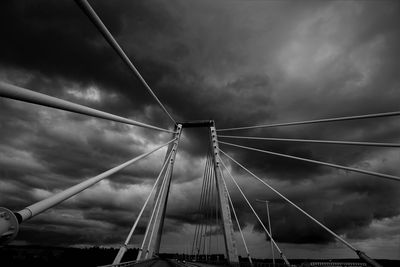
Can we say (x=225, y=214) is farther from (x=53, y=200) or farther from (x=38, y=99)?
(x=38, y=99)

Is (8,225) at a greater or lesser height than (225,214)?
lesser

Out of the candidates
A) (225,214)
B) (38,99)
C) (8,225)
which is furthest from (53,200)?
(225,214)

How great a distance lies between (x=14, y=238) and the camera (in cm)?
277

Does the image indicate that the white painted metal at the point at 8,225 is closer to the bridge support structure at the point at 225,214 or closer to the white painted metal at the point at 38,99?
the white painted metal at the point at 38,99

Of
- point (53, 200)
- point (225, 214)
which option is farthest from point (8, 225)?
point (225, 214)

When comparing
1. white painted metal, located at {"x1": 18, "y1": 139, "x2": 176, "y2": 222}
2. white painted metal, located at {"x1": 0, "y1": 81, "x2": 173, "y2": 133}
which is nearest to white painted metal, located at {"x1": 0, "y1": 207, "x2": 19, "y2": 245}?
white painted metal, located at {"x1": 18, "y1": 139, "x2": 176, "y2": 222}

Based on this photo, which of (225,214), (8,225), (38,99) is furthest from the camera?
(225,214)

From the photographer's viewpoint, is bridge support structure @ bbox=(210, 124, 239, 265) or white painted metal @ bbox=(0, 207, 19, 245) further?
bridge support structure @ bbox=(210, 124, 239, 265)

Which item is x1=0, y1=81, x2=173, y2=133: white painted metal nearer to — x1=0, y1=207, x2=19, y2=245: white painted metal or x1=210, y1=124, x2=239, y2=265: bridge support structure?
x1=0, y1=207, x2=19, y2=245: white painted metal

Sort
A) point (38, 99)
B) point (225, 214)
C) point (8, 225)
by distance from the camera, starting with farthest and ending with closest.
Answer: point (225, 214) < point (38, 99) < point (8, 225)

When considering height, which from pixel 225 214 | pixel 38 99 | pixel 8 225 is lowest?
pixel 8 225

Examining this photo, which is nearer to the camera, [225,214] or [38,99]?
[38,99]

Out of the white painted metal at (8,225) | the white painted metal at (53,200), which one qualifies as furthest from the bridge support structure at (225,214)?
the white painted metal at (8,225)

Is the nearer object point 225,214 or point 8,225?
point 8,225
